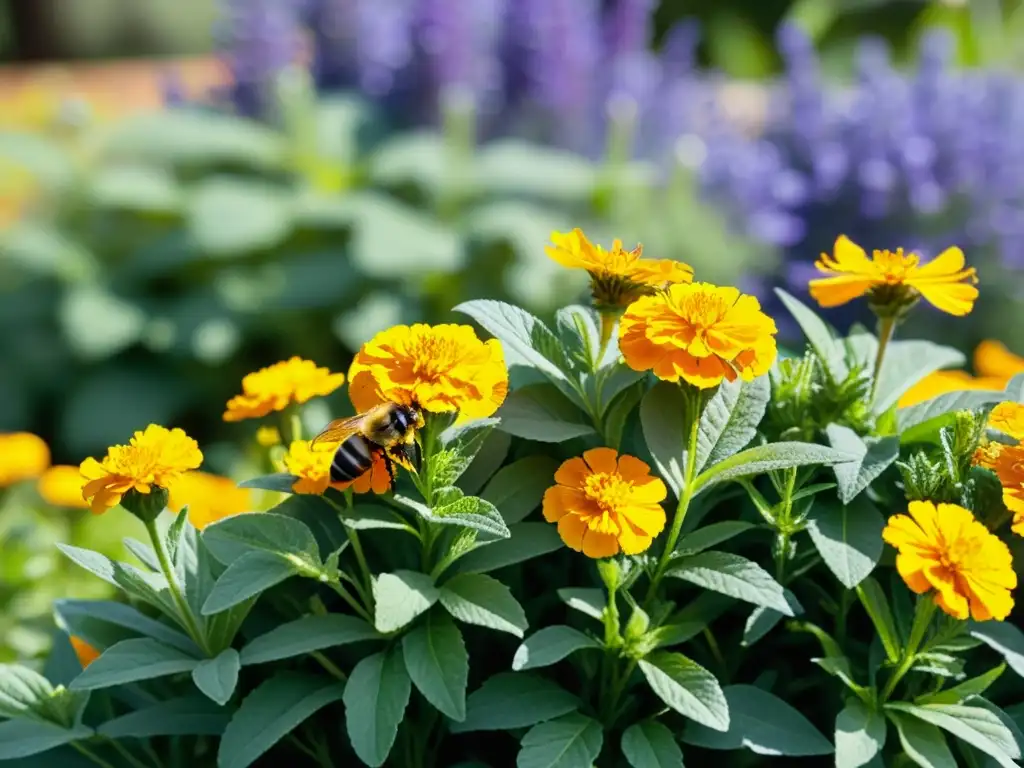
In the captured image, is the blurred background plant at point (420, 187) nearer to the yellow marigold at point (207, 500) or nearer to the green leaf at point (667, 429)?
the yellow marigold at point (207, 500)

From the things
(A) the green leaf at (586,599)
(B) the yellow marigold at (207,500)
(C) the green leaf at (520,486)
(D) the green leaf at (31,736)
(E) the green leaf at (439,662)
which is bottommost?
(B) the yellow marigold at (207,500)

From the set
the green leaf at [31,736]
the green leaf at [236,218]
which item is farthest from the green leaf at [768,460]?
the green leaf at [236,218]

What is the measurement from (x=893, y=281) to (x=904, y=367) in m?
0.18

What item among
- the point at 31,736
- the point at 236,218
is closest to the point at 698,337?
the point at 31,736

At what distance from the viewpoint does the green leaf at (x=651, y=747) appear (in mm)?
770

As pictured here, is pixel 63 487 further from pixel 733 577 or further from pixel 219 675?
pixel 733 577

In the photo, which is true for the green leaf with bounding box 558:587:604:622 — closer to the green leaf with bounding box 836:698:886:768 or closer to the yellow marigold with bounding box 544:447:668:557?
the yellow marigold with bounding box 544:447:668:557

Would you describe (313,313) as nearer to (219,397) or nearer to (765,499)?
(219,397)

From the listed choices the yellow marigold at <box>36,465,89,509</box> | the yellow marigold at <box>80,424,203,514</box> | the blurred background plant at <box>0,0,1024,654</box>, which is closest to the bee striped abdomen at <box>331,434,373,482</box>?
the yellow marigold at <box>80,424,203,514</box>

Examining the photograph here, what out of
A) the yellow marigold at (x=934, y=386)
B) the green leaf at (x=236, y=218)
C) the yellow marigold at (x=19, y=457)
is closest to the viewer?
the yellow marigold at (x=934, y=386)

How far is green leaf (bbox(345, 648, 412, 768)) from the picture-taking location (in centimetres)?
74

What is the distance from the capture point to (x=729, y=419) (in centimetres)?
87

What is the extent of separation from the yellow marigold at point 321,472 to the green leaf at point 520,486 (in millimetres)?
94

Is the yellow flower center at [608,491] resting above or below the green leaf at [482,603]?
above
